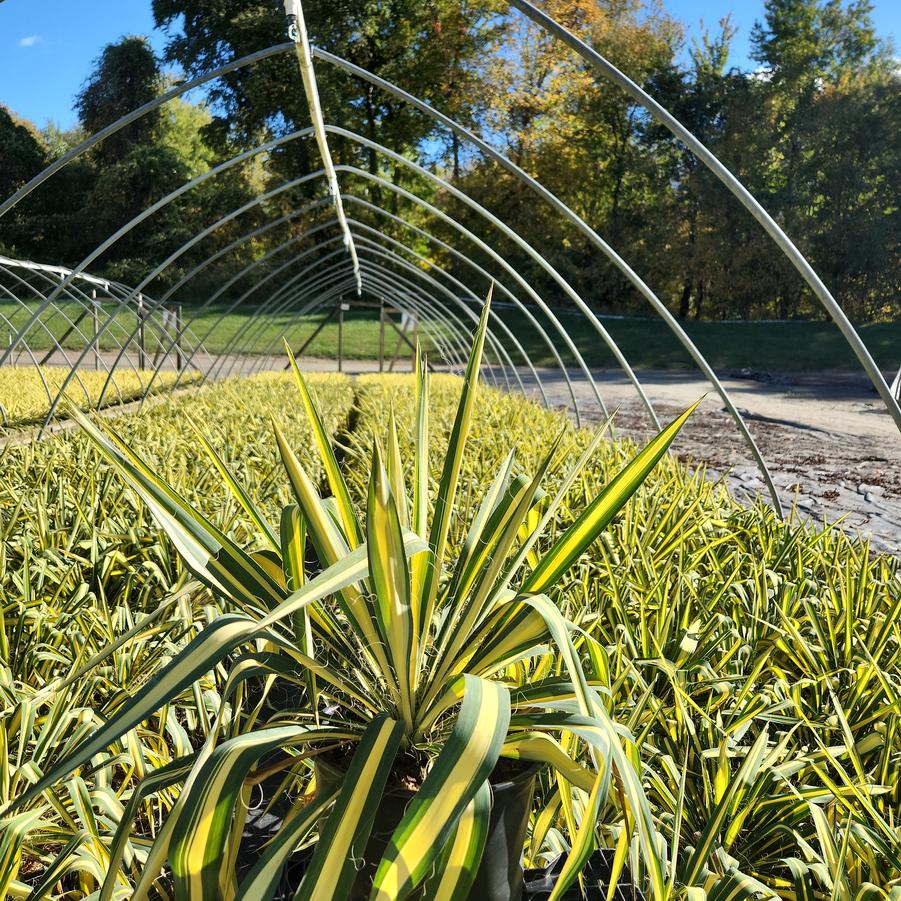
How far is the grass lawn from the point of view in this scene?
2047 cm

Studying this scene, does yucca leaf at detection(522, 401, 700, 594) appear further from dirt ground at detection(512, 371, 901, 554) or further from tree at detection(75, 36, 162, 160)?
tree at detection(75, 36, 162, 160)

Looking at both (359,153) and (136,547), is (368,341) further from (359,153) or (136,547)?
(136,547)

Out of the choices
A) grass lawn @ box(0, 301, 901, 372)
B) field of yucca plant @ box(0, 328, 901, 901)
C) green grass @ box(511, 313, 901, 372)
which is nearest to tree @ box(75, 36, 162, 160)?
grass lawn @ box(0, 301, 901, 372)

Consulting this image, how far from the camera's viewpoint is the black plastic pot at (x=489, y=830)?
1.12 meters

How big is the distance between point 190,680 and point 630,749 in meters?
0.64

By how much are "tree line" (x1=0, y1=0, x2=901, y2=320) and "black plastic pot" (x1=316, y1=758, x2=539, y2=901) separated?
26563 mm

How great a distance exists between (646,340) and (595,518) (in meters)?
22.3

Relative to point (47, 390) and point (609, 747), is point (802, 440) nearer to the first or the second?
point (47, 390)

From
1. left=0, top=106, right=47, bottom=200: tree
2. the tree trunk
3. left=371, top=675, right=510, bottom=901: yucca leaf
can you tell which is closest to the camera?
left=371, top=675, right=510, bottom=901: yucca leaf

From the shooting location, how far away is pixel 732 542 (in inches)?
115

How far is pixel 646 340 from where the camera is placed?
22.7m

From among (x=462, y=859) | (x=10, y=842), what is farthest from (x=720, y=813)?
(x=10, y=842)

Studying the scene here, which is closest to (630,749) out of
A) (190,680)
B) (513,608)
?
(513,608)

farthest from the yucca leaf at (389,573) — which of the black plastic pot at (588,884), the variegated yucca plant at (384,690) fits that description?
the black plastic pot at (588,884)
